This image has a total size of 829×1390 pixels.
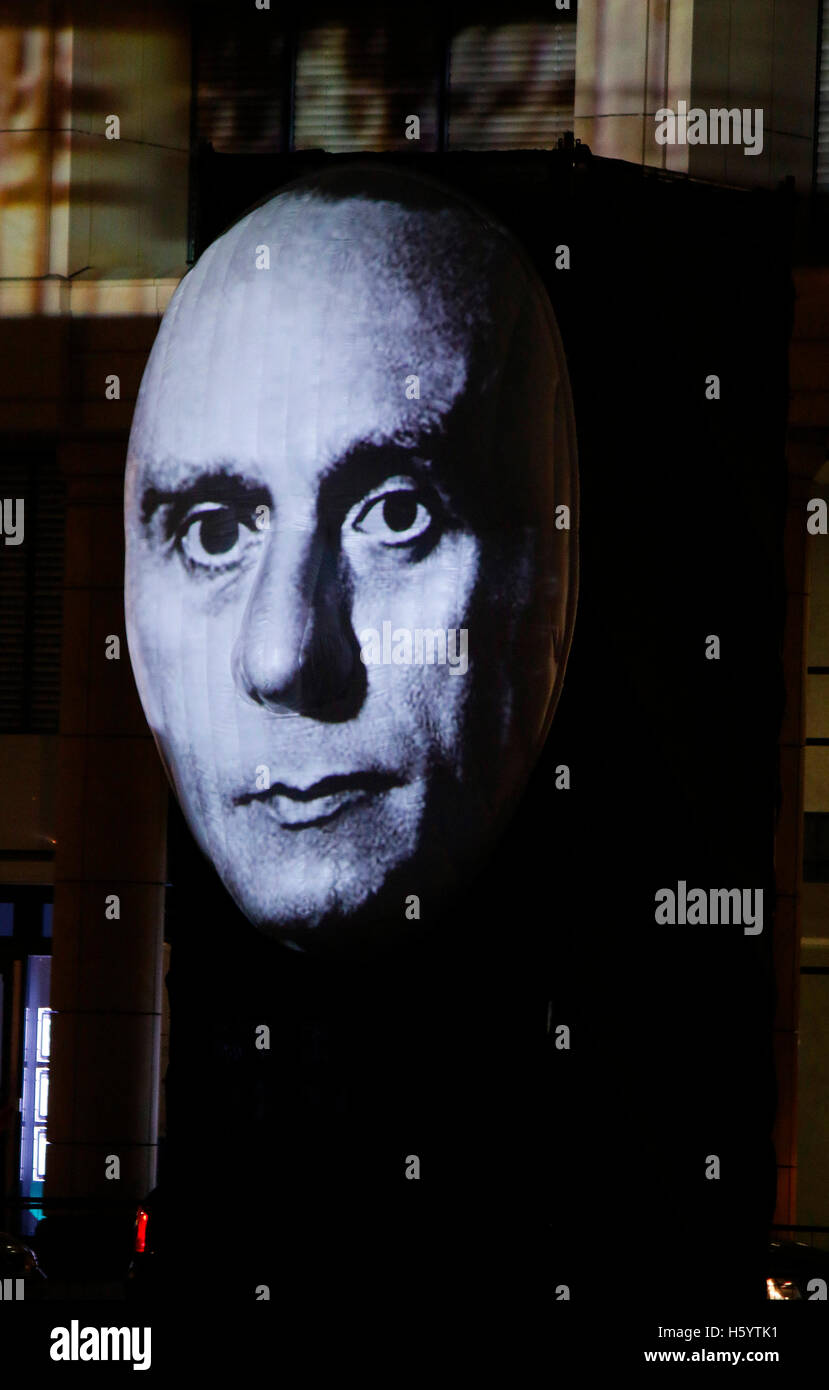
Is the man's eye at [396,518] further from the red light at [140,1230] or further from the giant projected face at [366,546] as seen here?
the red light at [140,1230]

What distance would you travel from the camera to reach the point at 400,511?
6402mm

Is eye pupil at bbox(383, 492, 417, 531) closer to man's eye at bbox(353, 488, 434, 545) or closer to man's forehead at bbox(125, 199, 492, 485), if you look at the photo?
man's eye at bbox(353, 488, 434, 545)

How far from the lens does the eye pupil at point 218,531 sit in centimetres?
658

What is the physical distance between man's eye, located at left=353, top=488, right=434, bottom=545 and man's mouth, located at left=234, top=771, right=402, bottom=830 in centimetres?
98

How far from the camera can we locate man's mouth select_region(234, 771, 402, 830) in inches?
252

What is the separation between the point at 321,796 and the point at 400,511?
1231 mm

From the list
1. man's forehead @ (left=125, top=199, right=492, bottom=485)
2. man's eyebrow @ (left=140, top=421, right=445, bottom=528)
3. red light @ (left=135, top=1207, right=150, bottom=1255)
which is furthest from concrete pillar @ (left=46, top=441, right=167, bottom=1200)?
man's eyebrow @ (left=140, top=421, right=445, bottom=528)

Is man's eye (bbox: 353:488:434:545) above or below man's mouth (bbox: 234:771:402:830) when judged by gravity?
above

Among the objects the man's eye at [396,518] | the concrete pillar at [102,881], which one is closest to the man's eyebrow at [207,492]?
the man's eye at [396,518]

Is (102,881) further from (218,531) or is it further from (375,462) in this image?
(375,462)

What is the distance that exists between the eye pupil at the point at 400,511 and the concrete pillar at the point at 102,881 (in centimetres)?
524

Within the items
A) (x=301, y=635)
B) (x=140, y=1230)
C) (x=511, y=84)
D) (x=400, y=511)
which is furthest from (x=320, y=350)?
(x=511, y=84)

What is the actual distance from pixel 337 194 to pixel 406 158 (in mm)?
471
